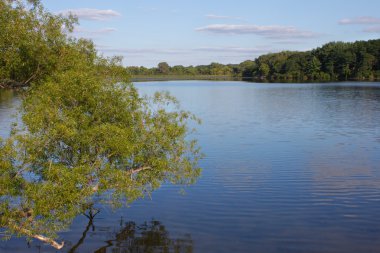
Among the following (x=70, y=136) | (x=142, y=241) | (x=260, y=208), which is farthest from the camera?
(x=260, y=208)

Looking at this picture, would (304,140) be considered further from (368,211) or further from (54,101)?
(54,101)

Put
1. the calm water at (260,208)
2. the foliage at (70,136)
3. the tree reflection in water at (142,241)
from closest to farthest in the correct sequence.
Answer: the foliage at (70,136), the tree reflection in water at (142,241), the calm water at (260,208)

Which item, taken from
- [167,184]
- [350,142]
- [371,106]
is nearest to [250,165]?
[167,184]

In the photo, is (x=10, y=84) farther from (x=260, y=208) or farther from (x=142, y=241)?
(x=260, y=208)

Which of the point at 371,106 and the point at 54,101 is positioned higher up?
the point at 54,101

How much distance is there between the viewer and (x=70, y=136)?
1558 cm

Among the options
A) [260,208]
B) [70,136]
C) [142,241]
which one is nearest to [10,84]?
[70,136]

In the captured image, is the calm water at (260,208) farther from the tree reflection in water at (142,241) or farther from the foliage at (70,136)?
the foliage at (70,136)

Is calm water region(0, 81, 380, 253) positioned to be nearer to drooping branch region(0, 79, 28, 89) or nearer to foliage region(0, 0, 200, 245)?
foliage region(0, 0, 200, 245)

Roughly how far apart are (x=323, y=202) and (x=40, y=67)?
16082mm

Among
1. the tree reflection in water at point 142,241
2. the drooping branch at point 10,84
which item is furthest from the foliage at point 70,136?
the tree reflection in water at point 142,241

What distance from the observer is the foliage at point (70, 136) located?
1471 centimetres

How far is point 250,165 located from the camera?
2988cm

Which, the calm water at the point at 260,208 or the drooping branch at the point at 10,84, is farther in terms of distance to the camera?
the drooping branch at the point at 10,84
